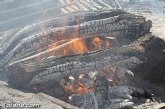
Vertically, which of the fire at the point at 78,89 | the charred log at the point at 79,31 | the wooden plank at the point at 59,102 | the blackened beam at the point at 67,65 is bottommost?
the fire at the point at 78,89

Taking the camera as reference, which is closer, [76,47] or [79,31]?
[76,47]

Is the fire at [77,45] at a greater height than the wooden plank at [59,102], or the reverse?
the fire at [77,45]

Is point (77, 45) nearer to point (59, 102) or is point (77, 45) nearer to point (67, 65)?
point (67, 65)

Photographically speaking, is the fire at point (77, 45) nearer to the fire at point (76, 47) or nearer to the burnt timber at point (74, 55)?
the fire at point (76, 47)

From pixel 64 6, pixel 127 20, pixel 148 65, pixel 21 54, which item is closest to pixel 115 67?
pixel 148 65

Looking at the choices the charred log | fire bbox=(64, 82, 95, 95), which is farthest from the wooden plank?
the charred log

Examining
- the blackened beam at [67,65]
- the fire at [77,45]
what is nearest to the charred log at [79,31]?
the fire at [77,45]

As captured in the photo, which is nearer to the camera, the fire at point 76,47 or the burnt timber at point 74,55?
the burnt timber at point 74,55

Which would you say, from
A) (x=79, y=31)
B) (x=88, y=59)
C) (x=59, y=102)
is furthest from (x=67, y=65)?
(x=79, y=31)
